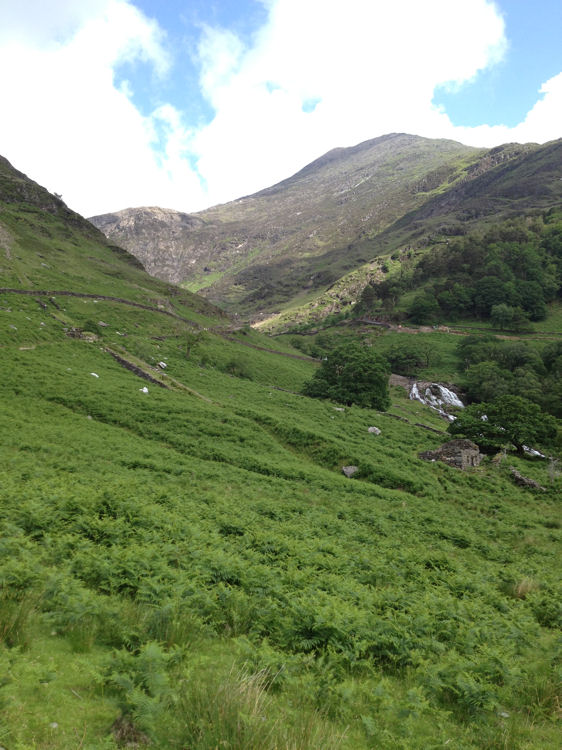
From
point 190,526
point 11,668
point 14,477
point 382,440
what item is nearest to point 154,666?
point 11,668

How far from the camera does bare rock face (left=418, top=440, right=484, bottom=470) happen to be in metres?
31.0

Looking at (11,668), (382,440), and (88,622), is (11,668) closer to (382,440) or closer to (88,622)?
(88,622)

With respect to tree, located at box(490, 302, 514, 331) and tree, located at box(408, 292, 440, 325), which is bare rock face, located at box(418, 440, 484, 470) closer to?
tree, located at box(490, 302, 514, 331)

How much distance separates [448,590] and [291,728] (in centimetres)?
899

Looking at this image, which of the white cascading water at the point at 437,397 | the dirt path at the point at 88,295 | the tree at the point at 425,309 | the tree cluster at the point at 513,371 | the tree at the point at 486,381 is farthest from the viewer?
the tree at the point at 425,309

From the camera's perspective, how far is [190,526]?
38.4ft

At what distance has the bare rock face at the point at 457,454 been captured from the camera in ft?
102

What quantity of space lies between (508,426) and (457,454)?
9.15 metres

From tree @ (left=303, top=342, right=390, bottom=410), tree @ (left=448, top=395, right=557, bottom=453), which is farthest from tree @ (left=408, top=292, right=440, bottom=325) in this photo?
tree @ (left=448, top=395, right=557, bottom=453)

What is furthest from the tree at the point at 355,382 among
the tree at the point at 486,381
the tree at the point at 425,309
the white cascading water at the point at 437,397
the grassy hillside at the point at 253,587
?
the tree at the point at 425,309

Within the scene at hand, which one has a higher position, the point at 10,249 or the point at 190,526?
the point at 10,249

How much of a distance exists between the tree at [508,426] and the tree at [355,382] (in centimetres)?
1437

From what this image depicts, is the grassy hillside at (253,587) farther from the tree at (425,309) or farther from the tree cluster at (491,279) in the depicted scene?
the tree cluster at (491,279)

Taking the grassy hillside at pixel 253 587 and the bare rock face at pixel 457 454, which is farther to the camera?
the bare rock face at pixel 457 454
